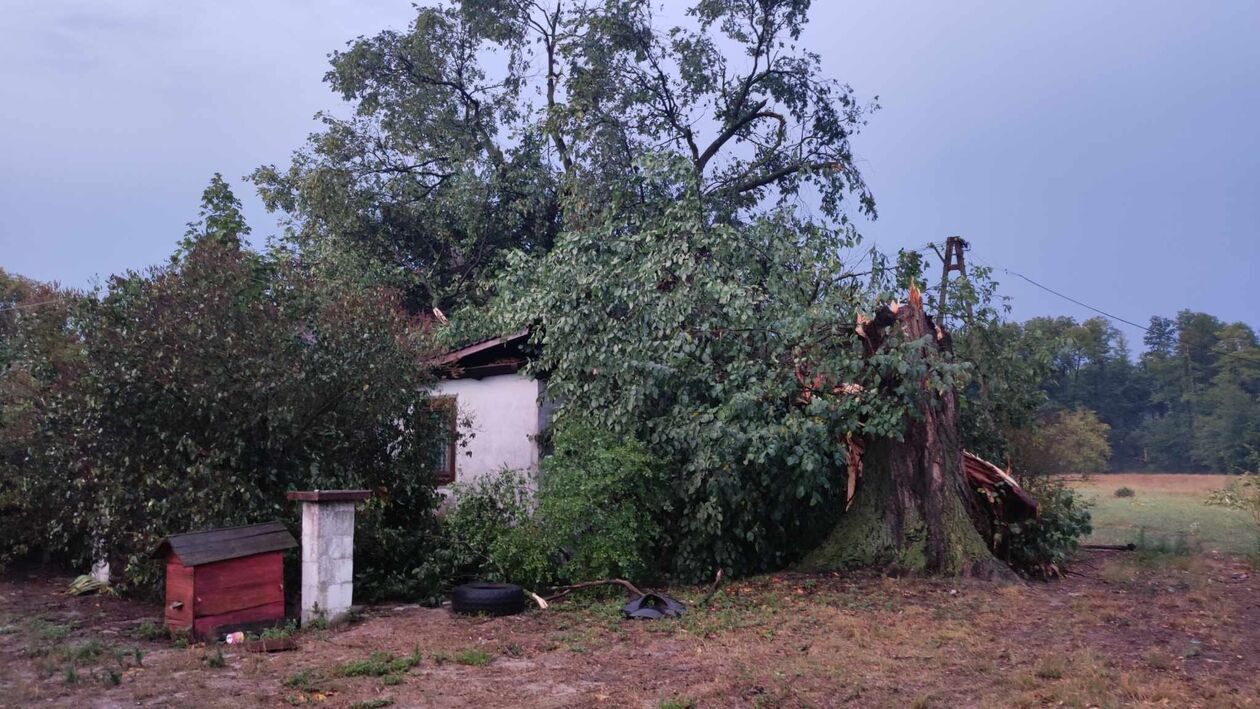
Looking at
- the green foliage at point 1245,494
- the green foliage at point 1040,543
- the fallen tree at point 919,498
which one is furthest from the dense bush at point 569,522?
the green foliage at point 1245,494

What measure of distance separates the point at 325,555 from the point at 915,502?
20.4ft

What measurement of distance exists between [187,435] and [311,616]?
247cm

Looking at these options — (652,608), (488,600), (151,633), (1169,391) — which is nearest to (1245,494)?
(652,608)

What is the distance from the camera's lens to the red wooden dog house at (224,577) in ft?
25.9

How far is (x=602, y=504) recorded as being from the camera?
10.1 meters

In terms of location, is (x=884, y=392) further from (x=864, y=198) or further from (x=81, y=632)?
(x=864, y=198)

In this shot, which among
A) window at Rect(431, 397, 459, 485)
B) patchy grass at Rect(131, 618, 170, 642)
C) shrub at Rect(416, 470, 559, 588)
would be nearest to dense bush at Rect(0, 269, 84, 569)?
patchy grass at Rect(131, 618, 170, 642)

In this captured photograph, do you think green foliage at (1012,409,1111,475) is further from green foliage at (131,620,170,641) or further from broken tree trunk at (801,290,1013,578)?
green foliage at (131,620,170,641)

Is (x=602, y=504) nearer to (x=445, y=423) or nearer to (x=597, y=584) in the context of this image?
(x=597, y=584)

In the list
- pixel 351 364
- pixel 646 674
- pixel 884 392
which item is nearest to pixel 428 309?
pixel 351 364

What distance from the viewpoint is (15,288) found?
1056 inches

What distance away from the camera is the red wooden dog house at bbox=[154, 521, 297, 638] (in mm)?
7891

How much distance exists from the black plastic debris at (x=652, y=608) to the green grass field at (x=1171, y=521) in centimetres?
665

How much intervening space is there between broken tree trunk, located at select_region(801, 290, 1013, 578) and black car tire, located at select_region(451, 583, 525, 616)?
3582 millimetres
